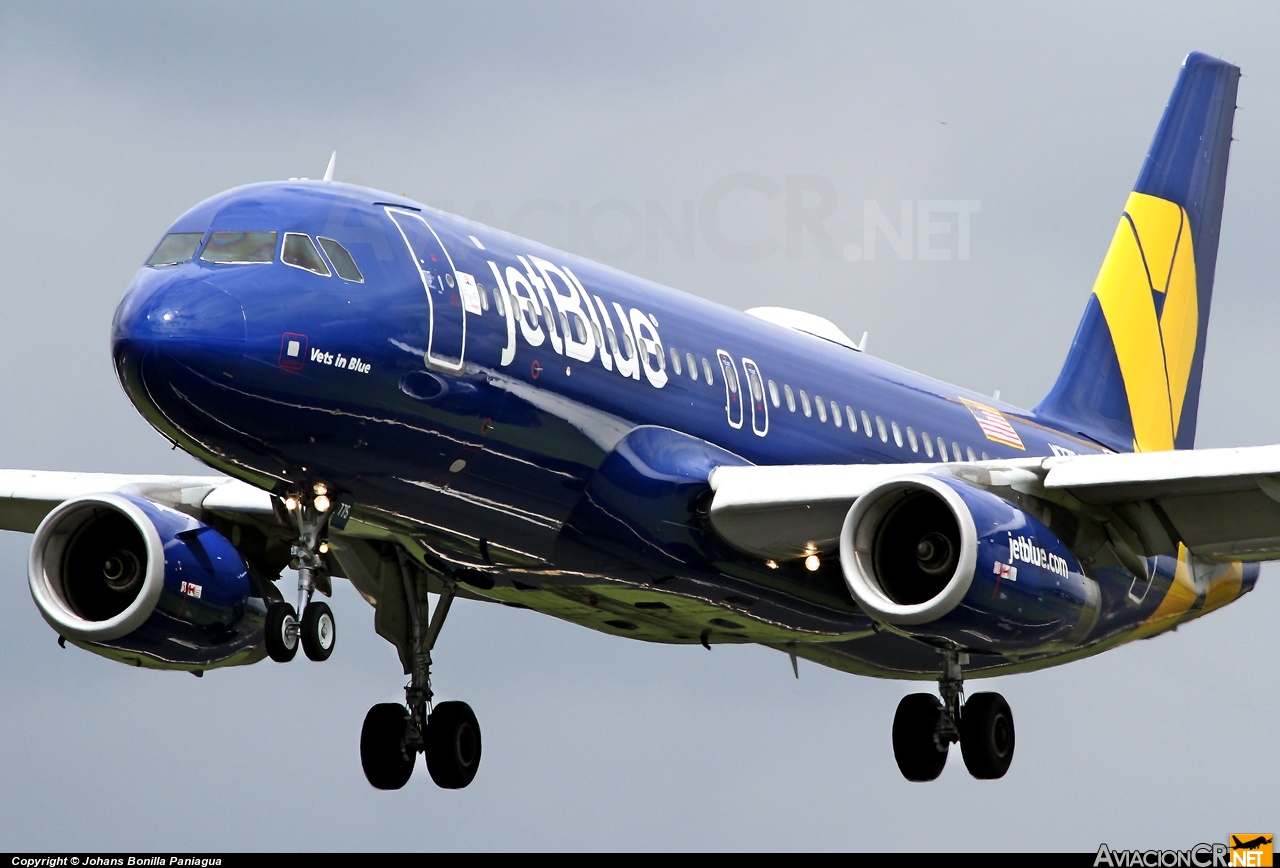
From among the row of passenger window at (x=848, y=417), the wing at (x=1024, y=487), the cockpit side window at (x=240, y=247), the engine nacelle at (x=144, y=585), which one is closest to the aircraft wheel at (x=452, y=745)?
the engine nacelle at (x=144, y=585)

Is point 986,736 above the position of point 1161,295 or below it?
below

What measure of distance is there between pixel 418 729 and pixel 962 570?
786 centimetres

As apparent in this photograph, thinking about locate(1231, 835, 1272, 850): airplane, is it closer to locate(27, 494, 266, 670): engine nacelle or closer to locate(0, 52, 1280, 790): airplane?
locate(0, 52, 1280, 790): airplane

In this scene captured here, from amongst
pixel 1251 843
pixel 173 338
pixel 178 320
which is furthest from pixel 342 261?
pixel 1251 843

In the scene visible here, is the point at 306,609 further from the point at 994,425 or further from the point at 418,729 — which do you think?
the point at 994,425

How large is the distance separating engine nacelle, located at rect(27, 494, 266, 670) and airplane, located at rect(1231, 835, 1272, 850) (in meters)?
13.6

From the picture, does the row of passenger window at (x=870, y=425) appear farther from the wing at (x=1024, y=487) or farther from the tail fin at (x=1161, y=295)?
the tail fin at (x=1161, y=295)

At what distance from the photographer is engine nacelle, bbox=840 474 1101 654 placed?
71.8ft

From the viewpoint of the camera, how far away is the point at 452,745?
86.1 ft

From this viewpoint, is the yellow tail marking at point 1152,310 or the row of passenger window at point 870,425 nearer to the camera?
the row of passenger window at point 870,425

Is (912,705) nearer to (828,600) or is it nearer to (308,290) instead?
(828,600)

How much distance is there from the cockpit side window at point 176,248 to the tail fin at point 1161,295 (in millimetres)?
15453

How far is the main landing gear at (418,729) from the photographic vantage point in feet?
85.3

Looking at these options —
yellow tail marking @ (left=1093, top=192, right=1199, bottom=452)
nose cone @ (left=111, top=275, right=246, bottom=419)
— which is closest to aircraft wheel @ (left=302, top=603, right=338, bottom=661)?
nose cone @ (left=111, top=275, right=246, bottom=419)
